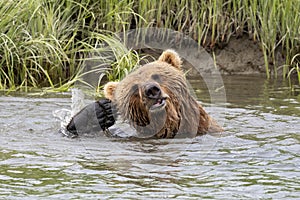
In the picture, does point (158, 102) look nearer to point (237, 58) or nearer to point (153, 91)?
Answer: point (153, 91)

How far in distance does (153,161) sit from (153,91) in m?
0.59

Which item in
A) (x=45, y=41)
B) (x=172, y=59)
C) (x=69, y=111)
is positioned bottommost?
(x=69, y=111)

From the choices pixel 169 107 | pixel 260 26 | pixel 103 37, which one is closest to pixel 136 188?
pixel 169 107

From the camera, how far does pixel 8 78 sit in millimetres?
8289

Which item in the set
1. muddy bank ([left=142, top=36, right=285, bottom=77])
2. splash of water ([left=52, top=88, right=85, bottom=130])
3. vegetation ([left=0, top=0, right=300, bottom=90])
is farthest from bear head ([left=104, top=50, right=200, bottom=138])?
muddy bank ([left=142, top=36, right=285, bottom=77])

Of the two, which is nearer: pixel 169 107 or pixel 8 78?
pixel 169 107

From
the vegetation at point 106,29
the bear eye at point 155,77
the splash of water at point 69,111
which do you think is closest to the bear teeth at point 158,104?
the bear eye at point 155,77

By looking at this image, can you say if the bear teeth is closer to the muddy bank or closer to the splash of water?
the splash of water

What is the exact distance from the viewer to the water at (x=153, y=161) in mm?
4438

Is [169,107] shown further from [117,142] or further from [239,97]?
[239,97]

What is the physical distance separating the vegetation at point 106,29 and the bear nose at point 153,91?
9.02 ft

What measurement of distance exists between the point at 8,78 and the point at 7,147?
8.77ft

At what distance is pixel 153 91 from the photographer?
18.5 ft

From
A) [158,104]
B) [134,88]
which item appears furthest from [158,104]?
[134,88]
